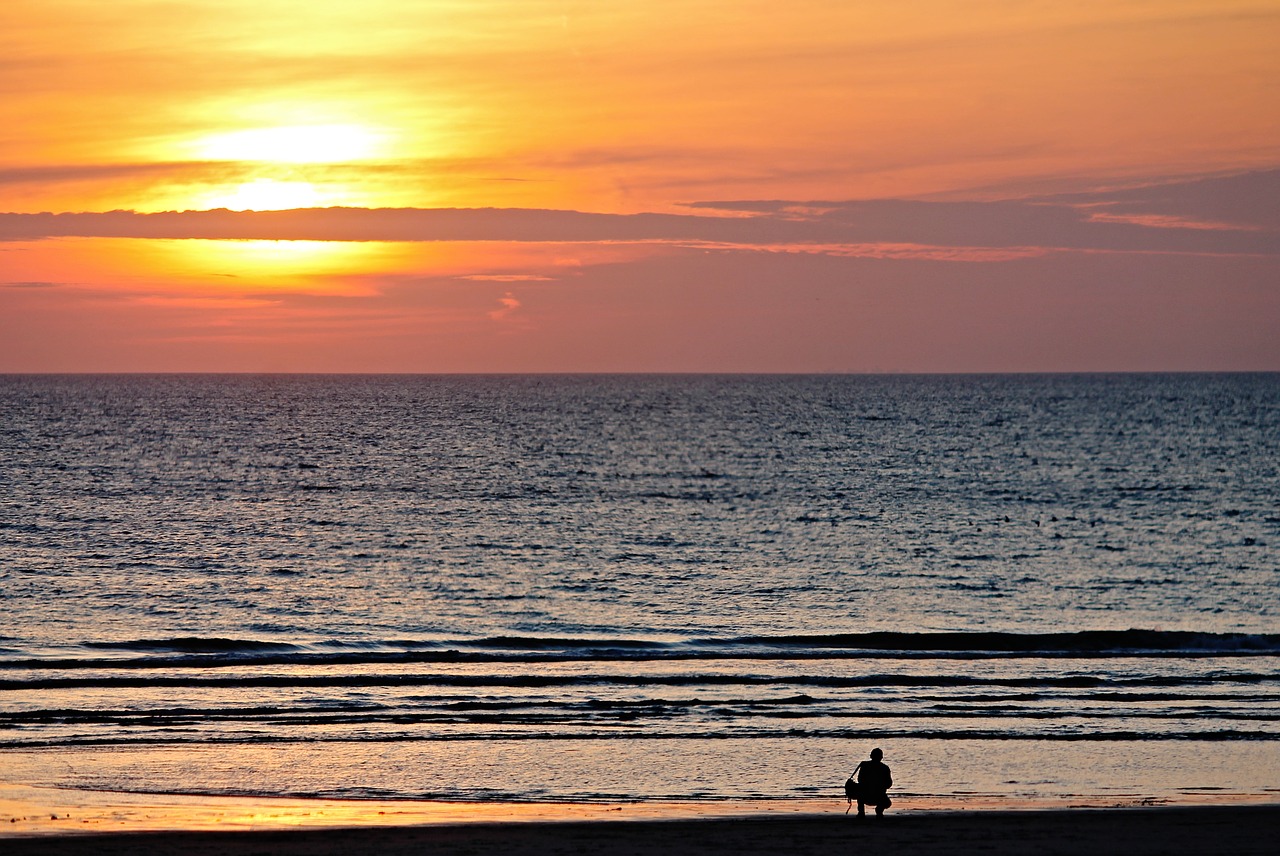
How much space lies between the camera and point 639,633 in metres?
34.4

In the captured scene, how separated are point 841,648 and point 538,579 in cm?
1411

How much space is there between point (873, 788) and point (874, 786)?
0.10ft

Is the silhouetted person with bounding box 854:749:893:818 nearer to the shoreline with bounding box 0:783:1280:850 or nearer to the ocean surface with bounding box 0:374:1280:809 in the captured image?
the shoreline with bounding box 0:783:1280:850

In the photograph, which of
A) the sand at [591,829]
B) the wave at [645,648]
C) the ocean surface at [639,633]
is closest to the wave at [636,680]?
the ocean surface at [639,633]

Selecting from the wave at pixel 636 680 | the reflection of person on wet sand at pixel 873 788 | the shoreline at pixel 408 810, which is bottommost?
the shoreline at pixel 408 810

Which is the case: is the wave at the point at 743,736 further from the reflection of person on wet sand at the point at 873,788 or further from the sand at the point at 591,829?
the reflection of person on wet sand at the point at 873,788

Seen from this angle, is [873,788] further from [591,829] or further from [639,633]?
[639,633]

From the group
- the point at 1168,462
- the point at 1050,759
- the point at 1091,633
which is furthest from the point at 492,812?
the point at 1168,462

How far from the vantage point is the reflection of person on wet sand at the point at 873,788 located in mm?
17703

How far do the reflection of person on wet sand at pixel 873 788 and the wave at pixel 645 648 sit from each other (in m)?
13.0

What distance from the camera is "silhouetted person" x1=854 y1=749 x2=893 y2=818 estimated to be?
17719 millimetres

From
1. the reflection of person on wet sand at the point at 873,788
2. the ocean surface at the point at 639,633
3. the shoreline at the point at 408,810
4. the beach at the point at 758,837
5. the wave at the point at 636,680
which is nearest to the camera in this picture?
the beach at the point at 758,837

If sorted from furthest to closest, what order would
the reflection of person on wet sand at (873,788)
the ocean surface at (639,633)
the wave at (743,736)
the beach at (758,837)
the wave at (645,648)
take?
the wave at (645,648)
the wave at (743,736)
the ocean surface at (639,633)
the reflection of person on wet sand at (873,788)
the beach at (758,837)

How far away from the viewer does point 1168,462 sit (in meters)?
94.9
